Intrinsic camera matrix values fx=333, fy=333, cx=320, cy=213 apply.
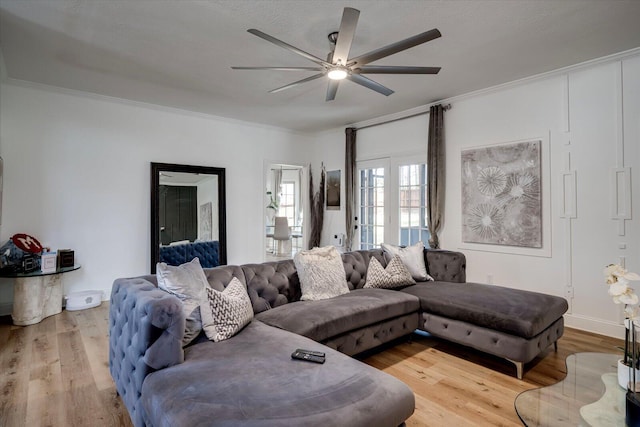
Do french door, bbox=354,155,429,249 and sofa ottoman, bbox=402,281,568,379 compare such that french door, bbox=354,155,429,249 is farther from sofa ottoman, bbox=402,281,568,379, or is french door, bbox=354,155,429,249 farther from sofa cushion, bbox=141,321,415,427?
sofa cushion, bbox=141,321,415,427

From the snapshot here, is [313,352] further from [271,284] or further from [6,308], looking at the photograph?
[6,308]

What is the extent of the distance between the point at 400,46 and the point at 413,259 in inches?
90.8

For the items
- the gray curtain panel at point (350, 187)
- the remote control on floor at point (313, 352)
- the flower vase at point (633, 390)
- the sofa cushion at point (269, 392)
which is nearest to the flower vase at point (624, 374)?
the flower vase at point (633, 390)

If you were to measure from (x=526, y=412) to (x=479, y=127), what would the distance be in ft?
12.1

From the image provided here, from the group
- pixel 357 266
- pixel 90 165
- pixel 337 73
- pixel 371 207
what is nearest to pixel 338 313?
pixel 357 266

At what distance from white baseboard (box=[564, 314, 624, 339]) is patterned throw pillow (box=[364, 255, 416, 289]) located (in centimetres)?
177

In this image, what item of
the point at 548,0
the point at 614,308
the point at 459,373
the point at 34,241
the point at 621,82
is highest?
the point at 548,0

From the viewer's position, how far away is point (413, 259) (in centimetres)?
379

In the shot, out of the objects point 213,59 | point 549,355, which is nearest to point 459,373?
point 549,355

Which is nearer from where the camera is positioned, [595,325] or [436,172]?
[595,325]

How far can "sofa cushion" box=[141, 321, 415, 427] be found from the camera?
4.20 feet

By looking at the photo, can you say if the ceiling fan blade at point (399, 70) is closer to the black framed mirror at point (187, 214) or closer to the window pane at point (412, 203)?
the window pane at point (412, 203)

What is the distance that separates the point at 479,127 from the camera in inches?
172

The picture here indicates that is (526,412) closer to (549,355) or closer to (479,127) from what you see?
(549,355)
